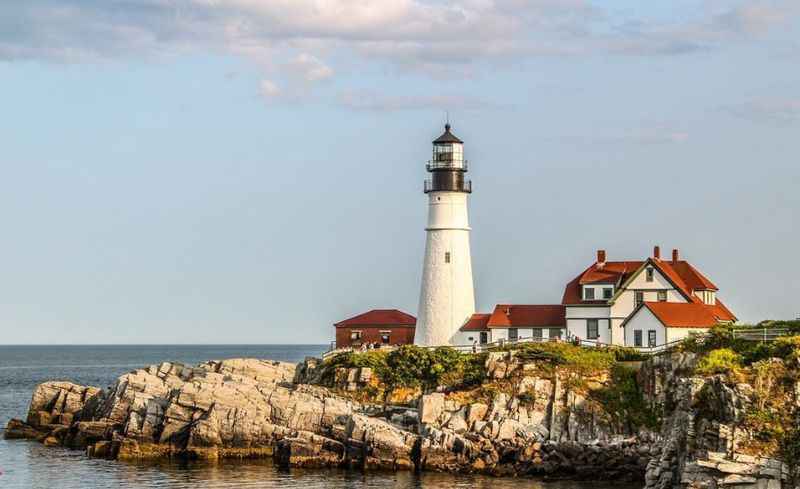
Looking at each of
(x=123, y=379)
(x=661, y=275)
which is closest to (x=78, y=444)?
(x=123, y=379)

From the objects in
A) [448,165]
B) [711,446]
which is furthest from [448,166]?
[711,446]

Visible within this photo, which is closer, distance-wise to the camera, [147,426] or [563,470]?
[563,470]

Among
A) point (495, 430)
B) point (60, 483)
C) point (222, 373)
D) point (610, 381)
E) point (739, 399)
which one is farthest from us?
point (222, 373)

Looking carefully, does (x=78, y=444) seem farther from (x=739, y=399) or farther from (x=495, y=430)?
(x=739, y=399)

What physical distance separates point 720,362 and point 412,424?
12.6 meters

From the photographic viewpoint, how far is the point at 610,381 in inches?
2127

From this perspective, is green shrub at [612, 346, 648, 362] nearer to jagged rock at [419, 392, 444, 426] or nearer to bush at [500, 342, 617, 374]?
bush at [500, 342, 617, 374]

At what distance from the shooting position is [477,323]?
208 ft

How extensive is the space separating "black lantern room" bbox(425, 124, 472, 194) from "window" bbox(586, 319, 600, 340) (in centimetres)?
860

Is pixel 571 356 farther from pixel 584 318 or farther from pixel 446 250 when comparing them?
pixel 446 250

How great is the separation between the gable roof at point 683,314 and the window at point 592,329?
2034 millimetres

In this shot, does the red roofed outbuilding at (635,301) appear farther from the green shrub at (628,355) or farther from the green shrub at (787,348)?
the green shrub at (787,348)

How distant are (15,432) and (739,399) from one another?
35.0m

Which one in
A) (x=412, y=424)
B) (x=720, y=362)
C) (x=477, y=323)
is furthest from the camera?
(x=477, y=323)
